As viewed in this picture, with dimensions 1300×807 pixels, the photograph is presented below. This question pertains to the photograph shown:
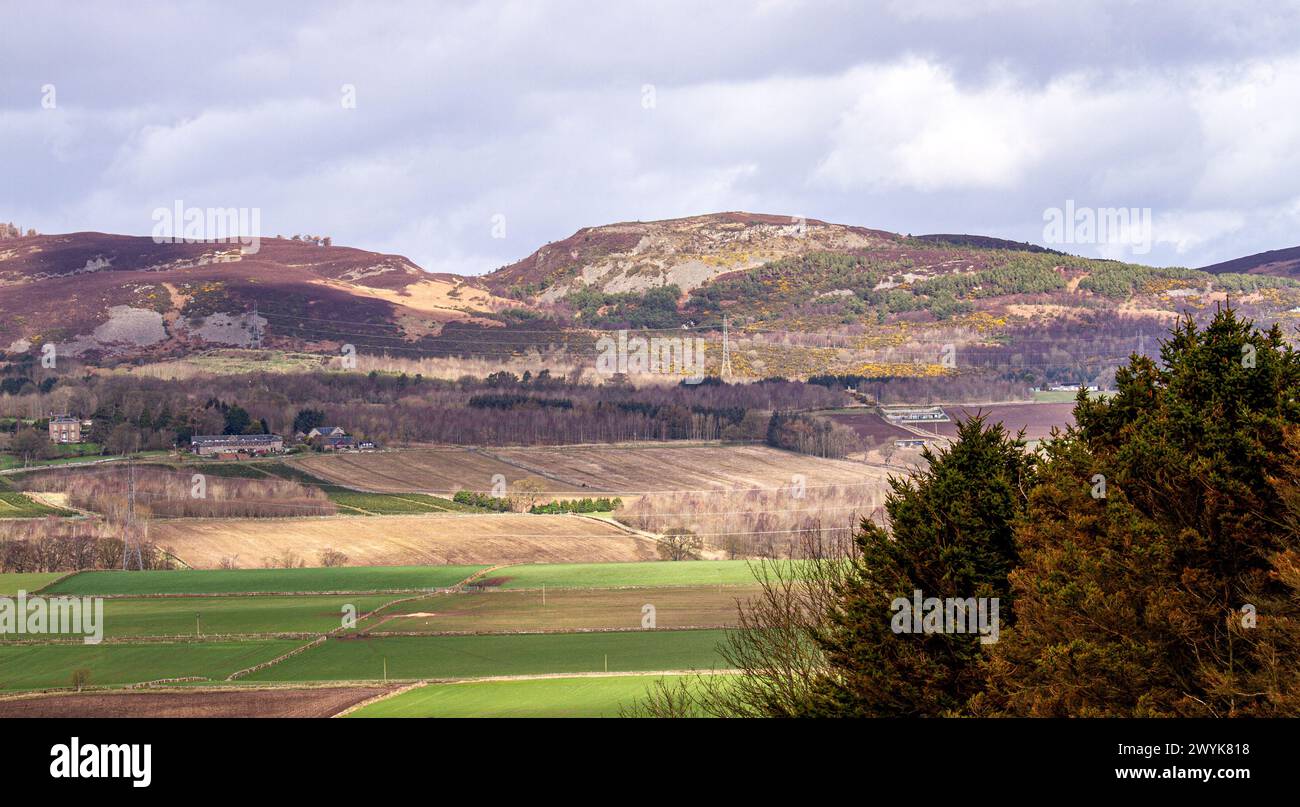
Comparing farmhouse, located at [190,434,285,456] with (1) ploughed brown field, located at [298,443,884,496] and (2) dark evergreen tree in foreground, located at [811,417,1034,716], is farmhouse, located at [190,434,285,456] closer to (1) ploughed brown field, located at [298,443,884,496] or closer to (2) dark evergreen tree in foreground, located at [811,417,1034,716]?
(1) ploughed brown field, located at [298,443,884,496]

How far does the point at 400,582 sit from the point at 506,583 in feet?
32.9

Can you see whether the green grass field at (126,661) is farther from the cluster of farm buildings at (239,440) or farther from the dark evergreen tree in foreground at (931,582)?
the cluster of farm buildings at (239,440)

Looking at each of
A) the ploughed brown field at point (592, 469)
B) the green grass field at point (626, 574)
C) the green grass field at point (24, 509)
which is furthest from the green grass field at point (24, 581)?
the ploughed brown field at point (592, 469)

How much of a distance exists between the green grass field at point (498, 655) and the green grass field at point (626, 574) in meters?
22.7

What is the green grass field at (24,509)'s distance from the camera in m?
136

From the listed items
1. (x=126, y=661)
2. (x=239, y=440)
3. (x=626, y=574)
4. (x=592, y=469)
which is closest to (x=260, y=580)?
(x=626, y=574)

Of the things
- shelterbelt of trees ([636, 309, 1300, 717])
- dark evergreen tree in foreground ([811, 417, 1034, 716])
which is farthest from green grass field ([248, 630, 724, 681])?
shelterbelt of trees ([636, 309, 1300, 717])

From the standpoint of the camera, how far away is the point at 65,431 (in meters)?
183

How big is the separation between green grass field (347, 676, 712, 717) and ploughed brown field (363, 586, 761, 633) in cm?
1901

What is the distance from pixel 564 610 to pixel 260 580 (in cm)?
3232

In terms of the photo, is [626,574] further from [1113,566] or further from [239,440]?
[239,440]
